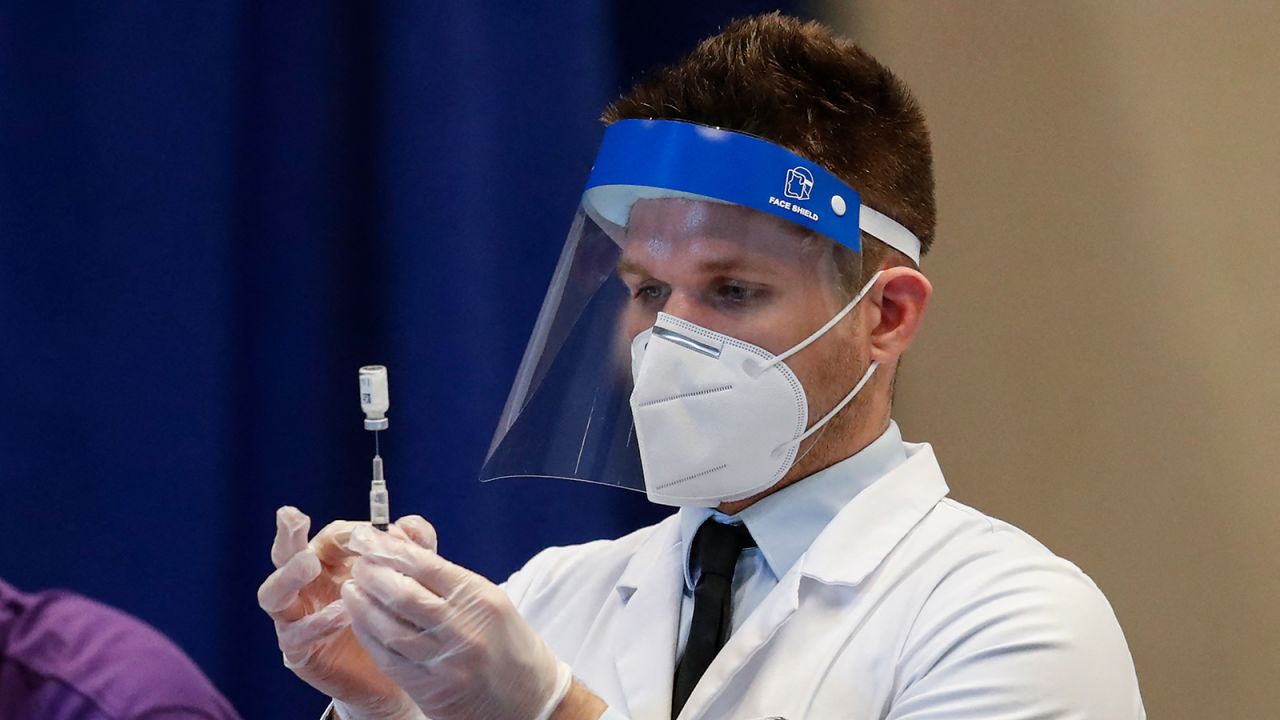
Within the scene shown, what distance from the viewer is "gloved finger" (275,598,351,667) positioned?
1.23 meters

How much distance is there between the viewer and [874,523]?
1.31 m

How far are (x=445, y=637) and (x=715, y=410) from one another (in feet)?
1.21

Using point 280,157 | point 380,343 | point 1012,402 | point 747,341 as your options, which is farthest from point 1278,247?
point 280,157

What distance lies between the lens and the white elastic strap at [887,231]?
1337mm

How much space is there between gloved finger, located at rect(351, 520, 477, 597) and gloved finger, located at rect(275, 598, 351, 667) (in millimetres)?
150

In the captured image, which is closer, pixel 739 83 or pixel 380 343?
A: pixel 739 83

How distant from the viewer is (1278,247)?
189cm

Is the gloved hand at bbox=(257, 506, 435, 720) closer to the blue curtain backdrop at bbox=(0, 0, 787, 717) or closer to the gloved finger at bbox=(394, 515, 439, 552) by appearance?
the gloved finger at bbox=(394, 515, 439, 552)

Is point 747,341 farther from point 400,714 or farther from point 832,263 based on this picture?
point 400,714

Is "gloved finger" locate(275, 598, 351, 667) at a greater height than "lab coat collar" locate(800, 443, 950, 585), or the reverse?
"lab coat collar" locate(800, 443, 950, 585)

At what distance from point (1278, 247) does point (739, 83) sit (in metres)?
1.00

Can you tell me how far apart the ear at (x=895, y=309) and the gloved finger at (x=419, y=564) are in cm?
52

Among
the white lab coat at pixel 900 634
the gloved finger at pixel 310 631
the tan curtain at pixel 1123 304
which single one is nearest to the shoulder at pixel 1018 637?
the white lab coat at pixel 900 634

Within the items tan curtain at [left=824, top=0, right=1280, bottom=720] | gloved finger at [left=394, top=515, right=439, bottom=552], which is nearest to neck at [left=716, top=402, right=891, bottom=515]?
gloved finger at [left=394, top=515, right=439, bottom=552]
